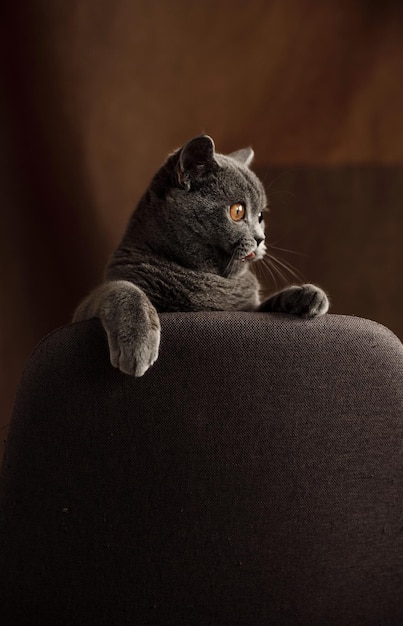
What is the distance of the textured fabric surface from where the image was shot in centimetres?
84

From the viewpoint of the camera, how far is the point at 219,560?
856 mm

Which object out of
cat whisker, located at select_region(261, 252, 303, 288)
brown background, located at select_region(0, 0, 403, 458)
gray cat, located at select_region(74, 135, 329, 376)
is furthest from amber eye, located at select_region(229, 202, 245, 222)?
brown background, located at select_region(0, 0, 403, 458)

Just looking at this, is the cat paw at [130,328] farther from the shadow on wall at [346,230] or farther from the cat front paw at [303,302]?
the shadow on wall at [346,230]

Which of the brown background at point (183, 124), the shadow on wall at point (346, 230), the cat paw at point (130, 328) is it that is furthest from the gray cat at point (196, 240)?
the shadow on wall at point (346, 230)

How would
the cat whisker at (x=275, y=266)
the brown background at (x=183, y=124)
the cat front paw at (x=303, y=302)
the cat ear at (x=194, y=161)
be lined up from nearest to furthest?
the cat front paw at (x=303, y=302)
the cat ear at (x=194, y=161)
the cat whisker at (x=275, y=266)
the brown background at (x=183, y=124)

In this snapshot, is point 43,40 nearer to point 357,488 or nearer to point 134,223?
point 134,223

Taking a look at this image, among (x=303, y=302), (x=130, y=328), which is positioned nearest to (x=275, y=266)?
(x=303, y=302)

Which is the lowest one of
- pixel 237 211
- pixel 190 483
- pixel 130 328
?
pixel 190 483

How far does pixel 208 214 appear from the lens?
1.16 m

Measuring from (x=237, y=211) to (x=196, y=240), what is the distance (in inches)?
3.4

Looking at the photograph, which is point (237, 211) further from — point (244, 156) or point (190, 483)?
point (190, 483)

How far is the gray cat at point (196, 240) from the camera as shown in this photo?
3.74 ft

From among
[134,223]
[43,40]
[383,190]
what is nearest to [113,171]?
[43,40]

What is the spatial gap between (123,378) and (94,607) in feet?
0.92
